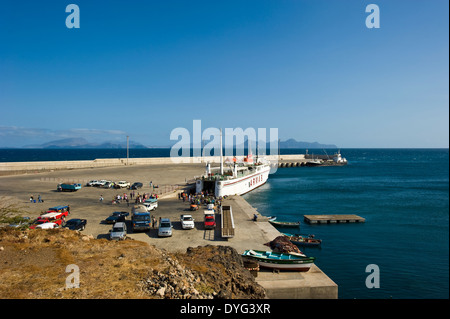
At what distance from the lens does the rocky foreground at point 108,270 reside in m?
12.2

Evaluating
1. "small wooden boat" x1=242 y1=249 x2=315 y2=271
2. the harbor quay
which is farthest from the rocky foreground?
the harbor quay

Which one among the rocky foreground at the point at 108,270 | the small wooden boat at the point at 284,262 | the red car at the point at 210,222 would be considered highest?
the rocky foreground at the point at 108,270

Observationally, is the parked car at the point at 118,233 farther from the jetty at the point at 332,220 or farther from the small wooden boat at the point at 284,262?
the jetty at the point at 332,220

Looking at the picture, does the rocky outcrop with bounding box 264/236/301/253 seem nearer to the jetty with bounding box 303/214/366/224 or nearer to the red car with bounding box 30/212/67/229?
the jetty with bounding box 303/214/366/224

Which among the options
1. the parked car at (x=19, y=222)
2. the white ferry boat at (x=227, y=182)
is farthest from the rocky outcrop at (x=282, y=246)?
the white ferry boat at (x=227, y=182)

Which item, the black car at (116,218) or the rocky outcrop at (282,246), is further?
the black car at (116,218)

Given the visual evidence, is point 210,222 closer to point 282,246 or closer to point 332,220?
point 282,246

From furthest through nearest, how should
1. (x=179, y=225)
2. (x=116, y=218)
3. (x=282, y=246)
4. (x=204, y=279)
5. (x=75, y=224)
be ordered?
(x=179, y=225) → (x=116, y=218) → (x=75, y=224) → (x=282, y=246) → (x=204, y=279)

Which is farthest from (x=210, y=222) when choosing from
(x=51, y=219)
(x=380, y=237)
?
(x=380, y=237)

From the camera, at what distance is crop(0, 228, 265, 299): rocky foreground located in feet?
40.1

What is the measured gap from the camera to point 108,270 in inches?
559

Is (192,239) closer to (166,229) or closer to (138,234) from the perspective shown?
(166,229)

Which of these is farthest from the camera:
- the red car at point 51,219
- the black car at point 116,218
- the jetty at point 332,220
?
the jetty at point 332,220

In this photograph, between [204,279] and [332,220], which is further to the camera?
[332,220]
